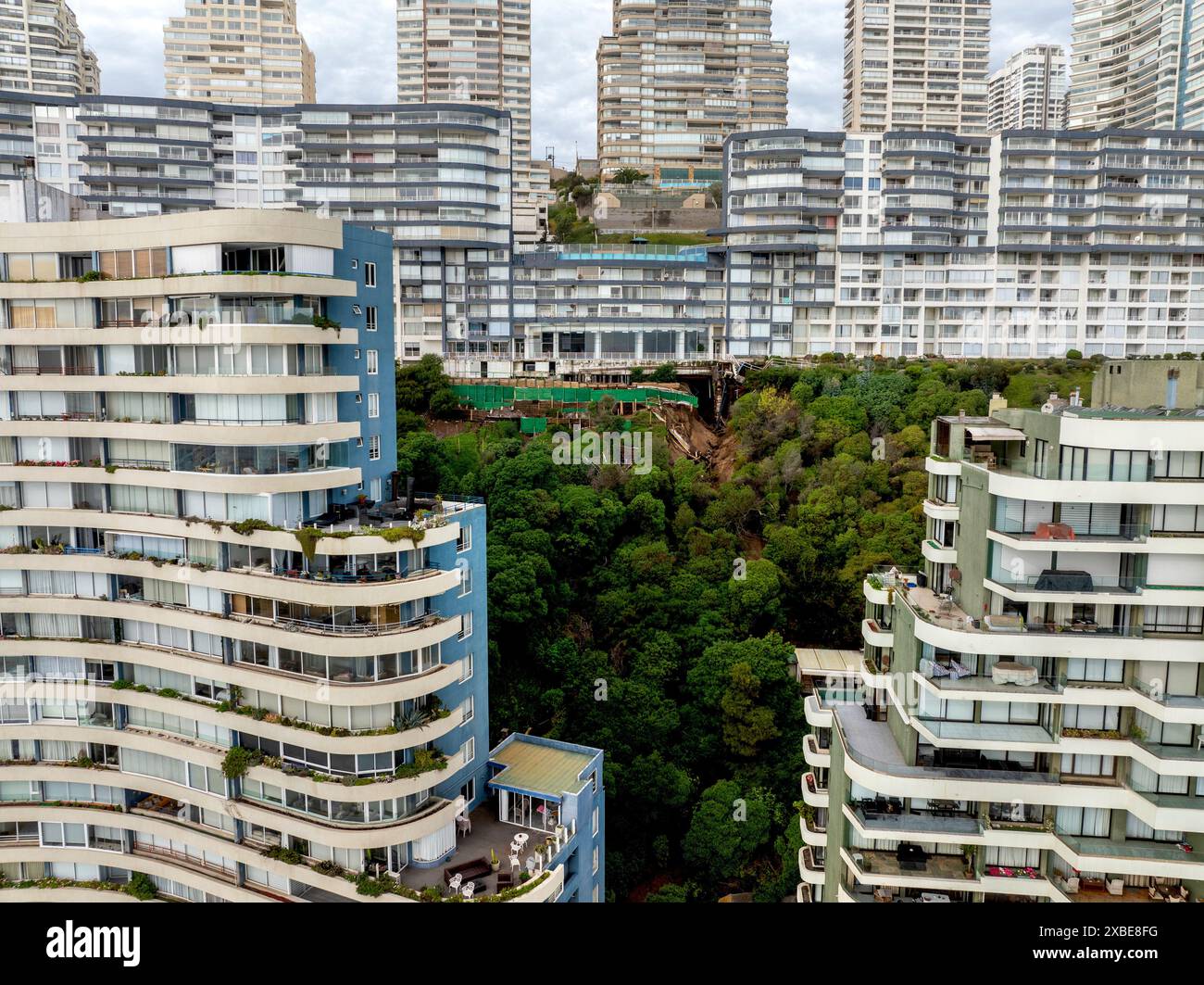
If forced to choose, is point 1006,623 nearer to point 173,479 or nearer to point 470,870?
point 470,870

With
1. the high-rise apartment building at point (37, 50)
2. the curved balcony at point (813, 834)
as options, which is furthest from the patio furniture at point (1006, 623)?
the high-rise apartment building at point (37, 50)

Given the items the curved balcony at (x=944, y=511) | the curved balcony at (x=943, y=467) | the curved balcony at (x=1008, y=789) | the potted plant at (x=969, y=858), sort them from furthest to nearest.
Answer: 1. the curved balcony at (x=943, y=467)
2. the curved balcony at (x=944, y=511)
3. the potted plant at (x=969, y=858)
4. the curved balcony at (x=1008, y=789)

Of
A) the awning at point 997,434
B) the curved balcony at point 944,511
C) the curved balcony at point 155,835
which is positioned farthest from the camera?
the curved balcony at point 944,511

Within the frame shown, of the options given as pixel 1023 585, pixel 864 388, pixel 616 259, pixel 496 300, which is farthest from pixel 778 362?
pixel 1023 585

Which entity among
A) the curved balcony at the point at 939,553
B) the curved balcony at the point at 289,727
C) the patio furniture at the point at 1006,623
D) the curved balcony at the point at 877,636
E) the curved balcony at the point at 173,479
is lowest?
the curved balcony at the point at 289,727

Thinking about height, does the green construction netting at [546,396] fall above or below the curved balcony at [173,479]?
above

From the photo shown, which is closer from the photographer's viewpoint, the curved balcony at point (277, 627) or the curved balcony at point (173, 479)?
the curved balcony at point (277, 627)

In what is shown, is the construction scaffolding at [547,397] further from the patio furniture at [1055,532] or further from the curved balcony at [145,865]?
the patio furniture at [1055,532]
